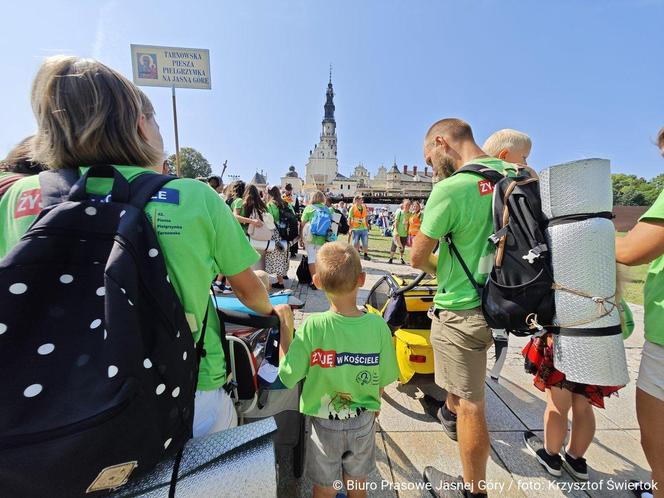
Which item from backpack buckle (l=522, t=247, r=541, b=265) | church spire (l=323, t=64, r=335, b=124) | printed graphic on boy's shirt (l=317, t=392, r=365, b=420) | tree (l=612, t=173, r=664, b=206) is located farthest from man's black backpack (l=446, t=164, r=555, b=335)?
church spire (l=323, t=64, r=335, b=124)

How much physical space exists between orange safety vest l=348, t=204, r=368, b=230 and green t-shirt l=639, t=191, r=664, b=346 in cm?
776

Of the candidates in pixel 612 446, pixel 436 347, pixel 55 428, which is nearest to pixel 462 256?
pixel 436 347

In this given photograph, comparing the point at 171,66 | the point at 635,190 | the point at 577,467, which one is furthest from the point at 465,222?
the point at 635,190

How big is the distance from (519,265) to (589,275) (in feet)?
0.90

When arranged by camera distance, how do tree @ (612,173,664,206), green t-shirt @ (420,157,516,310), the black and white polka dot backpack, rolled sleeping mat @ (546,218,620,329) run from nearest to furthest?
the black and white polka dot backpack → rolled sleeping mat @ (546,218,620,329) → green t-shirt @ (420,157,516,310) → tree @ (612,173,664,206)

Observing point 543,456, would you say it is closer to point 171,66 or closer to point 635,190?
point 171,66

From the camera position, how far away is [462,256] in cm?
186

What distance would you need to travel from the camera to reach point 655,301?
5.19 feet

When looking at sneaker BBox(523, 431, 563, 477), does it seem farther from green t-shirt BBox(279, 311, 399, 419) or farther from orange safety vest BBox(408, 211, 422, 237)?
orange safety vest BBox(408, 211, 422, 237)

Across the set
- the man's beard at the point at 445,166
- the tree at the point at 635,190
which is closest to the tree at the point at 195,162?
the man's beard at the point at 445,166

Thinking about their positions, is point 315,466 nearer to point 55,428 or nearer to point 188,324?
point 188,324

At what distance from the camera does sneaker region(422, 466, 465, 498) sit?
1.88 meters

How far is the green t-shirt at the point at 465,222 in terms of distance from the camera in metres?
1.78

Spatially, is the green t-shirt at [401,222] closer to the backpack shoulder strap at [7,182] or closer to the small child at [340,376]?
the small child at [340,376]
